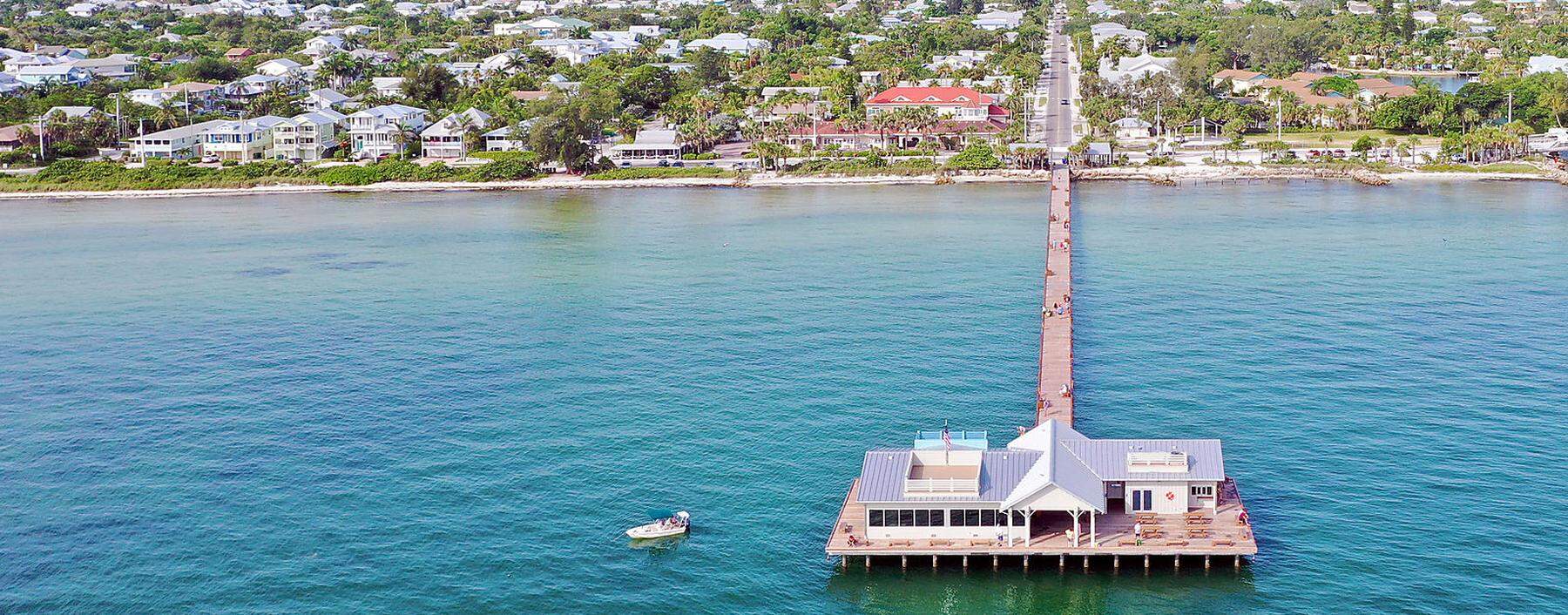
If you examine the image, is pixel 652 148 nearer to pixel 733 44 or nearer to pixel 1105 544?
pixel 733 44

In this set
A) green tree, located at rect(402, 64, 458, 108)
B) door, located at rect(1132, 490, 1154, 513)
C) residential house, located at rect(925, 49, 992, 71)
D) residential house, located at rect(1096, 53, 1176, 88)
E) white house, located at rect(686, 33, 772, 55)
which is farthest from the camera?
white house, located at rect(686, 33, 772, 55)

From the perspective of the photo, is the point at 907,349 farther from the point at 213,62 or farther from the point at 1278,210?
the point at 213,62

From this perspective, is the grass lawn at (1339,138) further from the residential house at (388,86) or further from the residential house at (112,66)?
the residential house at (112,66)

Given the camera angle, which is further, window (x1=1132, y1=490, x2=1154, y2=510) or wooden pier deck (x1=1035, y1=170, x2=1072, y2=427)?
wooden pier deck (x1=1035, y1=170, x2=1072, y2=427)

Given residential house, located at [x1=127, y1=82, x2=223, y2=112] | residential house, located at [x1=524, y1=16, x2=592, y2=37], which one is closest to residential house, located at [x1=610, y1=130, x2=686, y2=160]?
residential house, located at [x1=127, y1=82, x2=223, y2=112]

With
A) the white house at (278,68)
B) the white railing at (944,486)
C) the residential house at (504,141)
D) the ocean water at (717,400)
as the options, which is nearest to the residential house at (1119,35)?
the residential house at (504,141)

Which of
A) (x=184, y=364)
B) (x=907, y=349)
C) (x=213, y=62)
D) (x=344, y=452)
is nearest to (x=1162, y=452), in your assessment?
(x=907, y=349)

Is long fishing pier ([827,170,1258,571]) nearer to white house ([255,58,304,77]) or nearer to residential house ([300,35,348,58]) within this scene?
white house ([255,58,304,77])
